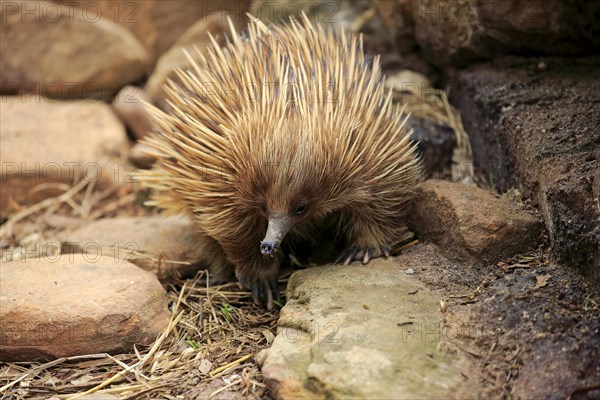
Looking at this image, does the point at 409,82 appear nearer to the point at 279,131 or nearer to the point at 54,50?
the point at 279,131

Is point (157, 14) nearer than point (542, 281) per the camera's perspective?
No

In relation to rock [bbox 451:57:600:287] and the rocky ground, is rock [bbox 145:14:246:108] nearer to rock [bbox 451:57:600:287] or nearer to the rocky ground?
the rocky ground

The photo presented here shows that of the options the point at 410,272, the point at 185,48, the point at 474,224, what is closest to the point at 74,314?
the point at 410,272

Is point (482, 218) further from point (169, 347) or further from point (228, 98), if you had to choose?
point (169, 347)

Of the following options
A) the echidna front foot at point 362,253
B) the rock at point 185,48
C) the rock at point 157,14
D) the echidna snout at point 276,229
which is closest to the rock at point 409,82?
the rock at point 185,48

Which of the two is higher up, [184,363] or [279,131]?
[279,131]
